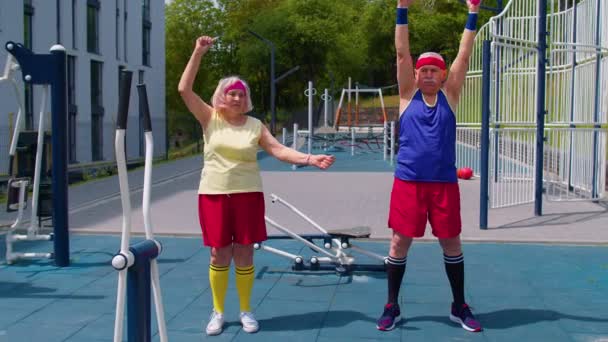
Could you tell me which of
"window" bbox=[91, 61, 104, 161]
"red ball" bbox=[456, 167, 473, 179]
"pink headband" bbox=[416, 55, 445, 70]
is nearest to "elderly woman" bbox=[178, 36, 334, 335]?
"pink headband" bbox=[416, 55, 445, 70]

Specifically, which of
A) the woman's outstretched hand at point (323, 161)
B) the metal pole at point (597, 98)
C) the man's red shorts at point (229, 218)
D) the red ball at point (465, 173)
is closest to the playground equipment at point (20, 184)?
the man's red shorts at point (229, 218)

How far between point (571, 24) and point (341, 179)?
6025mm

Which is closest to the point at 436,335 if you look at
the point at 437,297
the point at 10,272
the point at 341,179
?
the point at 437,297

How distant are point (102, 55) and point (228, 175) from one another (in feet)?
84.7

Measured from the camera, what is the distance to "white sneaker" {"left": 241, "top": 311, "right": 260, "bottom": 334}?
499 cm

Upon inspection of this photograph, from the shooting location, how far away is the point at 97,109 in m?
28.5

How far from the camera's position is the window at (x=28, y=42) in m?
22.0

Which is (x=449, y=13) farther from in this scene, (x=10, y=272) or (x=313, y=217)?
(x=10, y=272)

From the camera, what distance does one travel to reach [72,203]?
12.1 metres

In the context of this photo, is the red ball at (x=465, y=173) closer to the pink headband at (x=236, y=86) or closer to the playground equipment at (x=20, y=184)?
the playground equipment at (x=20, y=184)

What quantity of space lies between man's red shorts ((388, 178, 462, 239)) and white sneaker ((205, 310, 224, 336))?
1403mm

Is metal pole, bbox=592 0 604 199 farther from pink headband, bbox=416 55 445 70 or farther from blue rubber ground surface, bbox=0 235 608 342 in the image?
pink headband, bbox=416 55 445 70

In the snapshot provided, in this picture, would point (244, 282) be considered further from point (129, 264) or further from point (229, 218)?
point (129, 264)

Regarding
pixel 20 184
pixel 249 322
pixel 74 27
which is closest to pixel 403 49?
pixel 249 322
